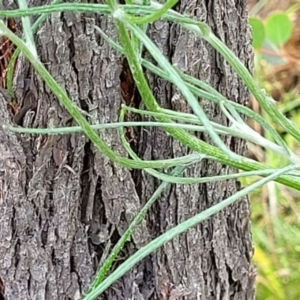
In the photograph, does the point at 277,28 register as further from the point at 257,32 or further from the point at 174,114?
the point at 174,114

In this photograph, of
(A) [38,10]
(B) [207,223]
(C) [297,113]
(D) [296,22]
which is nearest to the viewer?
(A) [38,10]

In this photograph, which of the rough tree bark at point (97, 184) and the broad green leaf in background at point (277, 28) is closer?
the rough tree bark at point (97, 184)

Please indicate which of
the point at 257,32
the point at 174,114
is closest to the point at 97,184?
the point at 174,114

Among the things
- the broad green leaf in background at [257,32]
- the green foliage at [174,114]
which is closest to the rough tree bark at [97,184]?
the green foliage at [174,114]

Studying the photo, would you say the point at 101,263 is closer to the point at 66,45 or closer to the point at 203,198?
the point at 203,198

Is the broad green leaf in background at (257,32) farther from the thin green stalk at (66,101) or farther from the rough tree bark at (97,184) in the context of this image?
the thin green stalk at (66,101)

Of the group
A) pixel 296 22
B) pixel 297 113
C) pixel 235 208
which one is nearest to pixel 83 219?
pixel 235 208
